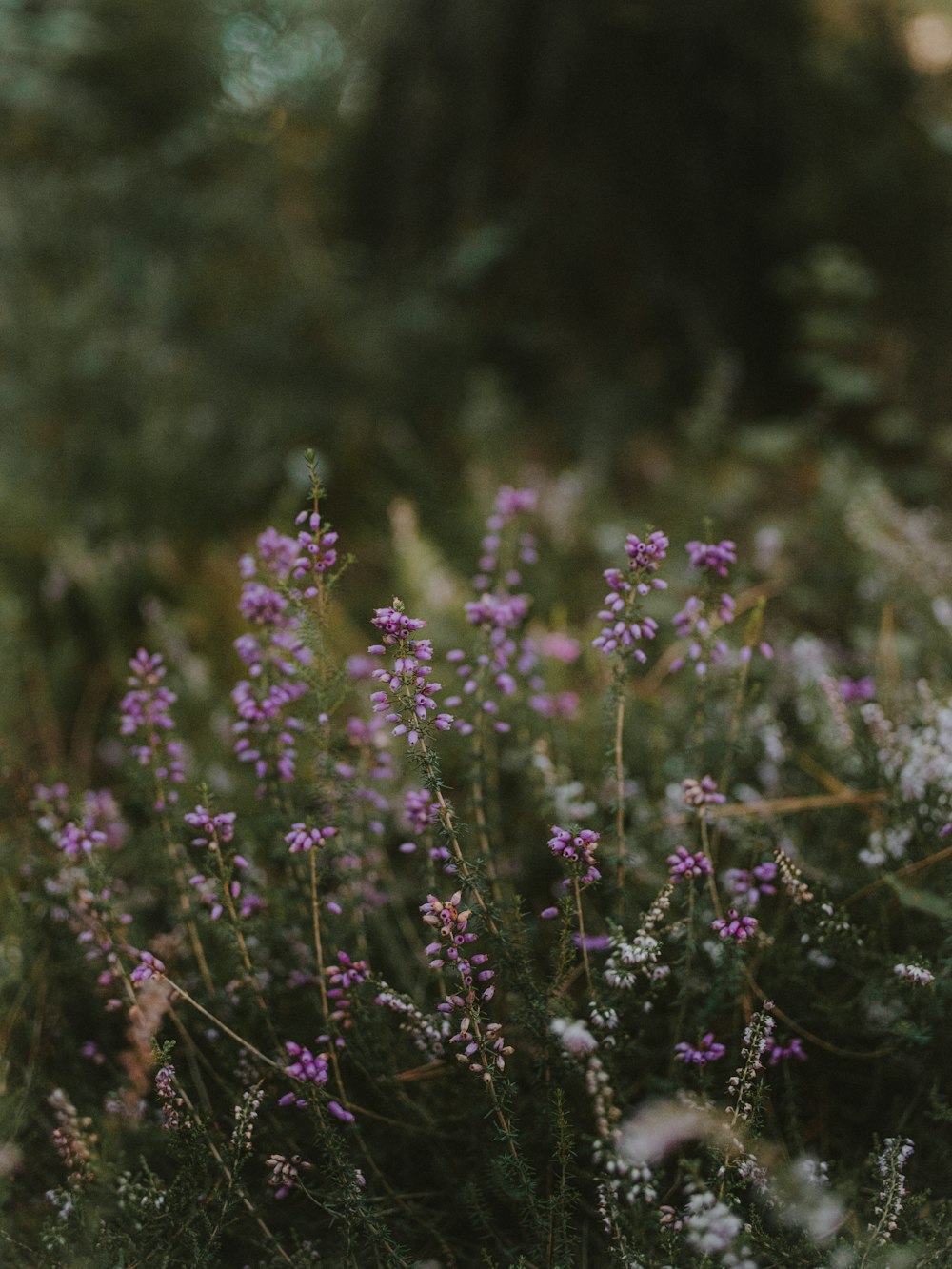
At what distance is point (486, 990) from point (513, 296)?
3835 millimetres

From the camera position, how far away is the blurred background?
3828 millimetres

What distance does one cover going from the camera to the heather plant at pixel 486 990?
1268 mm

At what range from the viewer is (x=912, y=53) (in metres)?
4.26

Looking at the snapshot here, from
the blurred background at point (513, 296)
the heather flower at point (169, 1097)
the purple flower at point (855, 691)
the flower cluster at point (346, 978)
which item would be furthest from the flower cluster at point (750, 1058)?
the blurred background at point (513, 296)

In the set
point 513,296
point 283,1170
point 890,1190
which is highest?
point 513,296

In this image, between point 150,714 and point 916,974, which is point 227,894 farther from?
point 916,974

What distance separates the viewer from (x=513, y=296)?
176 inches

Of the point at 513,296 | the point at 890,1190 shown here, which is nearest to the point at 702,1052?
the point at 890,1190

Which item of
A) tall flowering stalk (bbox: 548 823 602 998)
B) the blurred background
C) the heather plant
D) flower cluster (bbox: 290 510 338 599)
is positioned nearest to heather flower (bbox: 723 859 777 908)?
the heather plant

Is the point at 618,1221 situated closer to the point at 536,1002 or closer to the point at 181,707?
the point at 536,1002

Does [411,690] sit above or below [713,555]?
below

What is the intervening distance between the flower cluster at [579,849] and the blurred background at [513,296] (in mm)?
2361

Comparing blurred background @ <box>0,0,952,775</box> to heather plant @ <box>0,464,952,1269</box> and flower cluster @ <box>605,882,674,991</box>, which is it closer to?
heather plant @ <box>0,464,952,1269</box>

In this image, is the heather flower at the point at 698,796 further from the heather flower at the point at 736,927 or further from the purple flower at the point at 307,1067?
the purple flower at the point at 307,1067
